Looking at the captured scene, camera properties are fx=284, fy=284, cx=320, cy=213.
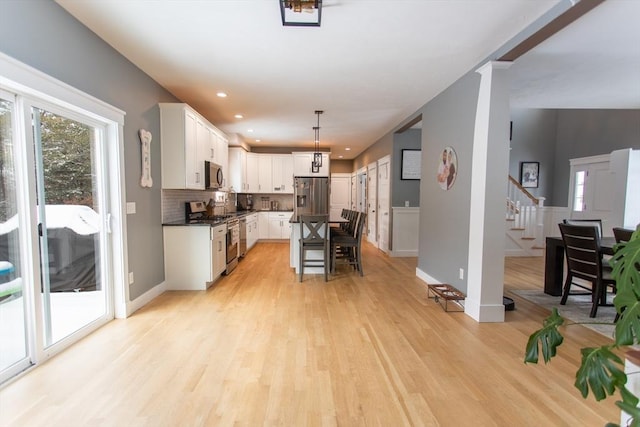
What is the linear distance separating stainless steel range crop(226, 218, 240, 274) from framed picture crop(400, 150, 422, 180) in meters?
3.29

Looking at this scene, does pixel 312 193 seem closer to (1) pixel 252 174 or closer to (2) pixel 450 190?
(1) pixel 252 174

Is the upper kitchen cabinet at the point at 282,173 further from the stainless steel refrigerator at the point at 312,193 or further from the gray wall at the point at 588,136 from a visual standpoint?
the gray wall at the point at 588,136

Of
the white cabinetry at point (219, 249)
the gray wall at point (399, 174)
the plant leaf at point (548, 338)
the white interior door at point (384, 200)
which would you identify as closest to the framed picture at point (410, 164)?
the gray wall at point (399, 174)

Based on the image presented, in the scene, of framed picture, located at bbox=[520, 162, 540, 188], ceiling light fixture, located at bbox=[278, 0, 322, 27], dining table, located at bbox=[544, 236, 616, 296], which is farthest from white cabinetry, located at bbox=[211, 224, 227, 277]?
framed picture, located at bbox=[520, 162, 540, 188]

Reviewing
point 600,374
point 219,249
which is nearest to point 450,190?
point 600,374

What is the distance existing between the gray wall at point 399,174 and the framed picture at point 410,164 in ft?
0.20

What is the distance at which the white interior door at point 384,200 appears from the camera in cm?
597

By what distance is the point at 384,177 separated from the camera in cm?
622

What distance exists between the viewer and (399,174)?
563 centimetres

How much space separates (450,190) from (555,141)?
21.3 feet

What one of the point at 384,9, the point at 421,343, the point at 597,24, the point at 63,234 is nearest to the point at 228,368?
the point at 421,343

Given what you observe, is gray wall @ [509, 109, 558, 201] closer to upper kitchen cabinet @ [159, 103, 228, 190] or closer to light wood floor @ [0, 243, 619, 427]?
light wood floor @ [0, 243, 619, 427]

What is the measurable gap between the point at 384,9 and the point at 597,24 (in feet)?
5.58

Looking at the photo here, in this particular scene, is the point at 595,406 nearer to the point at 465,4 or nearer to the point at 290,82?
the point at 465,4
